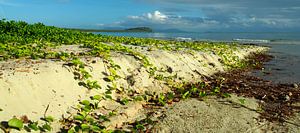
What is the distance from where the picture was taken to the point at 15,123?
6.12m

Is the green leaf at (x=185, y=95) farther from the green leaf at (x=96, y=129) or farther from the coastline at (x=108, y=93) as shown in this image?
the green leaf at (x=96, y=129)

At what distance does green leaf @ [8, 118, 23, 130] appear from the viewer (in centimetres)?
609

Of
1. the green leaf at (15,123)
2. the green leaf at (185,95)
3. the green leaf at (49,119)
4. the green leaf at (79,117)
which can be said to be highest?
the green leaf at (15,123)

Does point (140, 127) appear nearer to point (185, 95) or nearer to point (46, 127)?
point (46, 127)

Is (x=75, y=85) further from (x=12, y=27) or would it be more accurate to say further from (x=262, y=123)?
(x=12, y=27)

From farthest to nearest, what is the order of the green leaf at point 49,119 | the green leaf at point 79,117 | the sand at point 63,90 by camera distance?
the green leaf at point 79,117 < the sand at point 63,90 < the green leaf at point 49,119

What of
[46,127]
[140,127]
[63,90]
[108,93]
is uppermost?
[63,90]

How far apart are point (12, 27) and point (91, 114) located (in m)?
12.0

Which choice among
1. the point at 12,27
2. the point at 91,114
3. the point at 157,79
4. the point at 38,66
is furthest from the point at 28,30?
the point at 91,114

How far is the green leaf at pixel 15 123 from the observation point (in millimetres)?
6087

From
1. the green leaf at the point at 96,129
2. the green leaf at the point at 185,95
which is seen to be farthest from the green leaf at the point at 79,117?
the green leaf at the point at 185,95

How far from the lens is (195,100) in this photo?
9641 mm

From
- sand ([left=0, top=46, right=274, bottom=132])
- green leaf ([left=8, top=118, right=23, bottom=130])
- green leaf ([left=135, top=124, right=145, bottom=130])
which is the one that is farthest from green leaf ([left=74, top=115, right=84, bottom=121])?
green leaf ([left=8, top=118, right=23, bottom=130])

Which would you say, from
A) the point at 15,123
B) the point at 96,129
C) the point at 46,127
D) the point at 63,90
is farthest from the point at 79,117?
the point at 15,123
